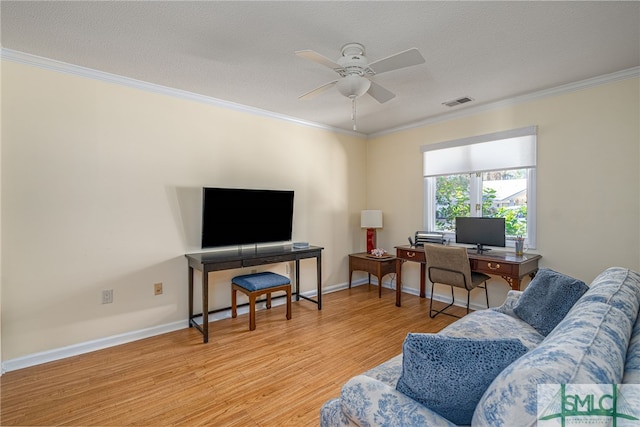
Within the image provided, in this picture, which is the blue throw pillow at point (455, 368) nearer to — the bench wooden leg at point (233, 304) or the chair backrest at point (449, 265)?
the chair backrest at point (449, 265)

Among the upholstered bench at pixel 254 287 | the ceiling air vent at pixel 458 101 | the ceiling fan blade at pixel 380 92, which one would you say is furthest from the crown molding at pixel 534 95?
the upholstered bench at pixel 254 287

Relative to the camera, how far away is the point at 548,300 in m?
2.04

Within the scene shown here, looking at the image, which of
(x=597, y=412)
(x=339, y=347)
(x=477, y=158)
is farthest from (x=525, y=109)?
(x=597, y=412)

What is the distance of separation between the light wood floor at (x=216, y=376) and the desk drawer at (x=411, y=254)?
2.39 ft

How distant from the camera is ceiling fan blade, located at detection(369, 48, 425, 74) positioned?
75.9 inches

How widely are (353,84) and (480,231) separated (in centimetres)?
241

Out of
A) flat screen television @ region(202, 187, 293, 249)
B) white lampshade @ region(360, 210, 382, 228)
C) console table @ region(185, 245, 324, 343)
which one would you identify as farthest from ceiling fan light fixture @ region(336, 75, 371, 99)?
white lampshade @ region(360, 210, 382, 228)

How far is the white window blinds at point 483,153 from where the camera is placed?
11.1 feet

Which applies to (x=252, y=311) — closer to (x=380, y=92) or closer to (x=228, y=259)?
(x=228, y=259)

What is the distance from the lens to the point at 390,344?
2.85 metres

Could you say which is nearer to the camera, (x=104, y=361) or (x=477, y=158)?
(x=104, y=361)

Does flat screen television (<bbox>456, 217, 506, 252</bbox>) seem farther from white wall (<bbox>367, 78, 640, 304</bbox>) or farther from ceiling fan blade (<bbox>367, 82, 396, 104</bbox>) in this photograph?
ceiling fan blade (<bbox>367, 82, 396, 104</bbox>)

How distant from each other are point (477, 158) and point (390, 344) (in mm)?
2492

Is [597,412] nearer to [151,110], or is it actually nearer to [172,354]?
[172,354]
